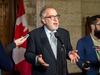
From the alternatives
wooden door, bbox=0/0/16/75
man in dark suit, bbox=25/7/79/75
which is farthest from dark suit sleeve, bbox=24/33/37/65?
wooden door, bbox=0/0/16/75

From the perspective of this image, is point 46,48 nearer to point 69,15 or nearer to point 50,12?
point 50,12

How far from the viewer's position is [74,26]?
5082 millimetres

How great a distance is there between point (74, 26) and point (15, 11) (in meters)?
2.09

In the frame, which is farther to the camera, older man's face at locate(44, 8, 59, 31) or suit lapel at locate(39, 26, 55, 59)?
older man's face at locate(44, 8, 59, 31)

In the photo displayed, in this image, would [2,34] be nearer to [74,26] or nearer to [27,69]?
[27,69]

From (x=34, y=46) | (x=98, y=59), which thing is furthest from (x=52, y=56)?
(x=98, y=59)

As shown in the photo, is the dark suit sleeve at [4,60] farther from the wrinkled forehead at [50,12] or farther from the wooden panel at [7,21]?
the wooden panel at [7,21]

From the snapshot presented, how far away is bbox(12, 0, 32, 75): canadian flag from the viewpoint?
4172 mm

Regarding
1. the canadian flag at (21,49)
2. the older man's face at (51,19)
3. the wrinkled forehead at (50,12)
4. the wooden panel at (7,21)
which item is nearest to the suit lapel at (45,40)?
the older man's face at (51,19)

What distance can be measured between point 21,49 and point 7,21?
1086mm

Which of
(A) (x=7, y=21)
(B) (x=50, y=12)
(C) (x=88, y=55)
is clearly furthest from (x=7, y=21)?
(C) (x=88, y=55)

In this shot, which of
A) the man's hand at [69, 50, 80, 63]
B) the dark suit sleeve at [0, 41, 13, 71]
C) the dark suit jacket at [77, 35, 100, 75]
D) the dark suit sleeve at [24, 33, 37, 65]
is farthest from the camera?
the dark suit jacket at [77, 35, 100, 75]

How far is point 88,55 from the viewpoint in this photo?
2.39m

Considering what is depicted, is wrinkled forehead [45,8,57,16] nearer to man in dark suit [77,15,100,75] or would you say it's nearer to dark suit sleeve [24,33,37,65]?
dark suit sleeve [24,33,37,65]
